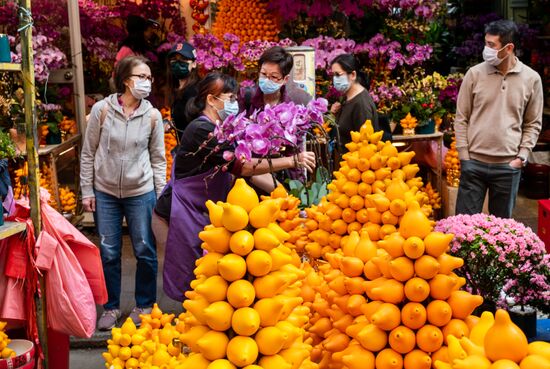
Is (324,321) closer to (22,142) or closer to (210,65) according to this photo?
(22,142)

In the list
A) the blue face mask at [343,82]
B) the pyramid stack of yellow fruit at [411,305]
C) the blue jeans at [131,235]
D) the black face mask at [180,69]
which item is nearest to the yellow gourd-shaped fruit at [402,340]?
the pyramid stack of yellow fruit at [411,305]

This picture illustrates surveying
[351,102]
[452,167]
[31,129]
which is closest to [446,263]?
[31,129]

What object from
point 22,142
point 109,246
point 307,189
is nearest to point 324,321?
point 307,189

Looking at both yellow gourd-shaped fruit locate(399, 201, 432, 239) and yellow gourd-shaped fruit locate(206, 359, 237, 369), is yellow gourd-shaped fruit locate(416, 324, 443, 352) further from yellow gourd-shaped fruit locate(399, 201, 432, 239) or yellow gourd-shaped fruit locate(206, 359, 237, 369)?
yellow gourd-shaped fruit locate(206, 359, 237, 369)

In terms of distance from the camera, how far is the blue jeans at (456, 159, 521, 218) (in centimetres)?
495

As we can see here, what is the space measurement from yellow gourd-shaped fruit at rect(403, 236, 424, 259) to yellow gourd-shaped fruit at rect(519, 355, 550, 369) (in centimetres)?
48

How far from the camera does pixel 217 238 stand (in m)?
1.98

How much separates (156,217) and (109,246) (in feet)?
2.25

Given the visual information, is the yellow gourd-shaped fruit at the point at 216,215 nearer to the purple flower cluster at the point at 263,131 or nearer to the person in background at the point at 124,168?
the purple flower cluster at the point at 263,131

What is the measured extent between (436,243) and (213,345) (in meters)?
0.60

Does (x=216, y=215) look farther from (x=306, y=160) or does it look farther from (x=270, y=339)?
(x=306, y=160)

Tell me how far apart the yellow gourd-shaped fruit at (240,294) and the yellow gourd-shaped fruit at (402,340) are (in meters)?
0.36

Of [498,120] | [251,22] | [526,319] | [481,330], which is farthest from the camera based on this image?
[251,22]

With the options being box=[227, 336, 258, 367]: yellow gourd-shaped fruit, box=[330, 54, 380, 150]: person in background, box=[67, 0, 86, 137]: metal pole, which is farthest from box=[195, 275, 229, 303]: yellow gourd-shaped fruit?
box=[67, 0, 86, 137]: metal pole
